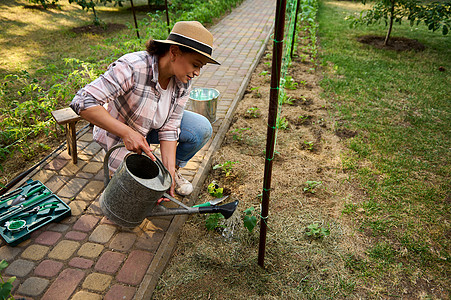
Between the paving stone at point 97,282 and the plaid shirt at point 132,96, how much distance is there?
862 mm

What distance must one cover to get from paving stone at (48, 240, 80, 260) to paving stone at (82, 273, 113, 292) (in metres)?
0.29

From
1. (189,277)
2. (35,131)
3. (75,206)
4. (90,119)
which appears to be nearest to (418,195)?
(189,277)

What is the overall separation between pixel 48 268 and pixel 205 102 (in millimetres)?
2390

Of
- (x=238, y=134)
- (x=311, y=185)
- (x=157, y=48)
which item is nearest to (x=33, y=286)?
(x=157, y=48)

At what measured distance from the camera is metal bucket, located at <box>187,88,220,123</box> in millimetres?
3853

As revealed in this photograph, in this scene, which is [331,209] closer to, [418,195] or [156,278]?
[418,195]

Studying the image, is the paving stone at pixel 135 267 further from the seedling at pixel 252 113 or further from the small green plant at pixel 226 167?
the seedling at pixel 252 113

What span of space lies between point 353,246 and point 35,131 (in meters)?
3.48

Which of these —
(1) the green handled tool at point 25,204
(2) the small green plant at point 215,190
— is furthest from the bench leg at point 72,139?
(2) the small green plant at point 215,190

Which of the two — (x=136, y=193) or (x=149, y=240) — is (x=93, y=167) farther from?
(x=136, y=193)

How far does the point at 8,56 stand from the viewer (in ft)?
19.6

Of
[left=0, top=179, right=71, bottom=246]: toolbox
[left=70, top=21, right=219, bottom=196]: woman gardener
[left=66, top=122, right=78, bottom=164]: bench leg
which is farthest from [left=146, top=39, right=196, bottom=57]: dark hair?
[left=0, top=179, right=71, bottom=246]: toolbox

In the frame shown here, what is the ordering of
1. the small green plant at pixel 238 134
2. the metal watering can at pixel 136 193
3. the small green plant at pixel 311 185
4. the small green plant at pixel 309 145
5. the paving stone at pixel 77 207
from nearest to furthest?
the metal watering can at pixel 136 193
the paving stone at pixel 77 207
the small green plant at pixel 311 185
the small green plant at pixel 309 145
the small green plant at pixel 238 134

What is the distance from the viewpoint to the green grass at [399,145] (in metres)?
2.50
